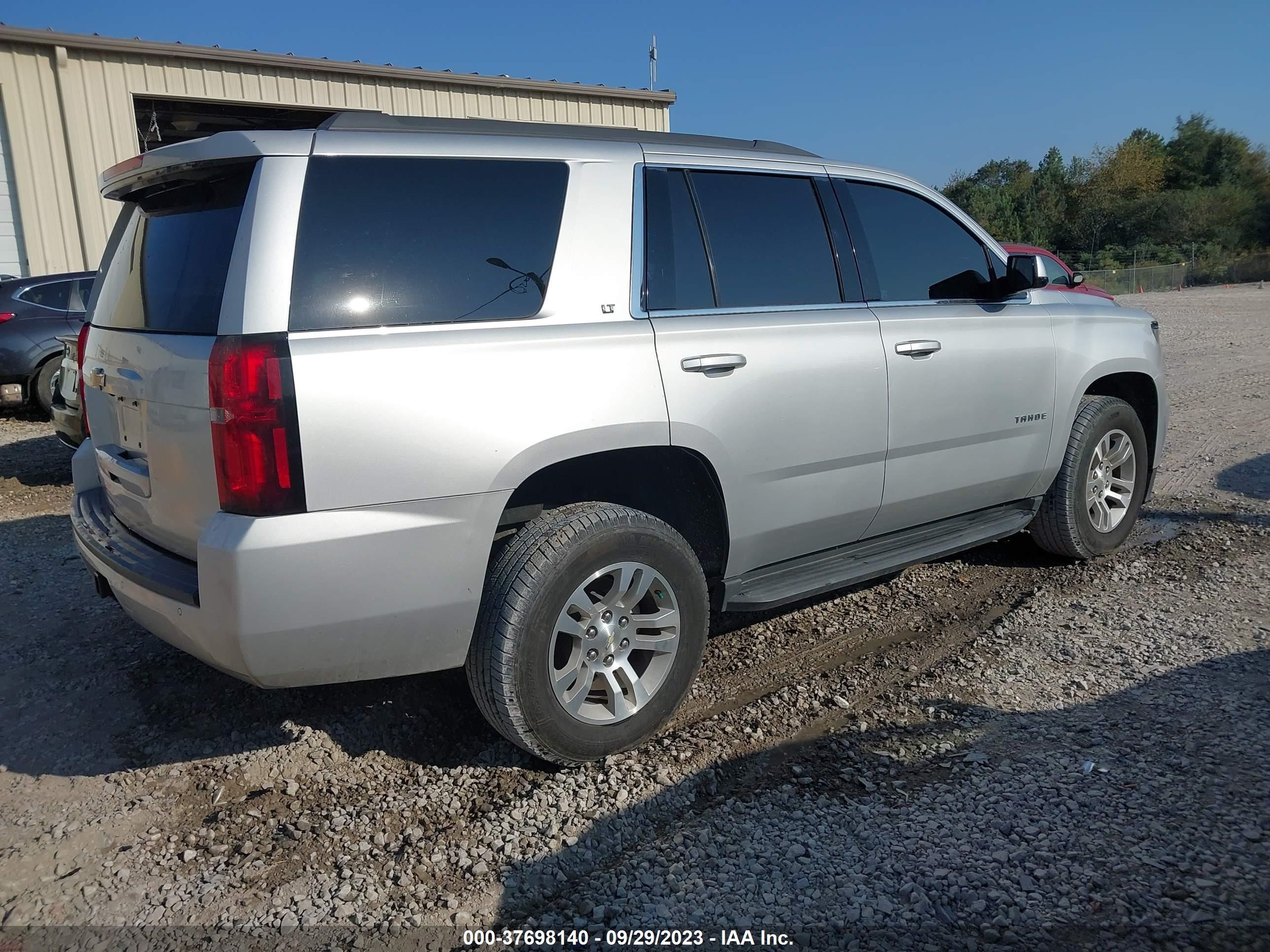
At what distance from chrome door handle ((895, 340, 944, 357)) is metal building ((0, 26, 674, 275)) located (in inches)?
342

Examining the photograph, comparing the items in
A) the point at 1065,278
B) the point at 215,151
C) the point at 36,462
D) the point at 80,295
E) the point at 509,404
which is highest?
the point at 215,151

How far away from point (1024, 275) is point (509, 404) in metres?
2.82

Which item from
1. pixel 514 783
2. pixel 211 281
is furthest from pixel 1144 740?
pixel 211 281

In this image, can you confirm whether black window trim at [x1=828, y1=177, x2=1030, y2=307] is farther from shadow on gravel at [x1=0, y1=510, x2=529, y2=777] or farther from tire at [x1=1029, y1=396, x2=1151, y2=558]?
shadow on gravel at [x1=0, y1=510, x2=529, y2=777]

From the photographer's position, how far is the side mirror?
174 inches

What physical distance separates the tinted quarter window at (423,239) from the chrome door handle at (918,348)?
1.63 m

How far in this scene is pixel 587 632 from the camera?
3.16 m

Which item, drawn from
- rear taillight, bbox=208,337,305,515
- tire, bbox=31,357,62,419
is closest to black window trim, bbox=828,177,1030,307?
rear taillight, bbox=208,337,305,515

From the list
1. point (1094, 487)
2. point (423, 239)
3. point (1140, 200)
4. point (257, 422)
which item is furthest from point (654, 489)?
point (1140, 200)

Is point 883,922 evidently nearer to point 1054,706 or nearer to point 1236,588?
point 1054,706

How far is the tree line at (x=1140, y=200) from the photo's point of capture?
2143 inches

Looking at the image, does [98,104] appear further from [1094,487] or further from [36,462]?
[1094,487]

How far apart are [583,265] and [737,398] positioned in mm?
729

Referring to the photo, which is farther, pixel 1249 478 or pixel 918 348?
pixel 1249 478
